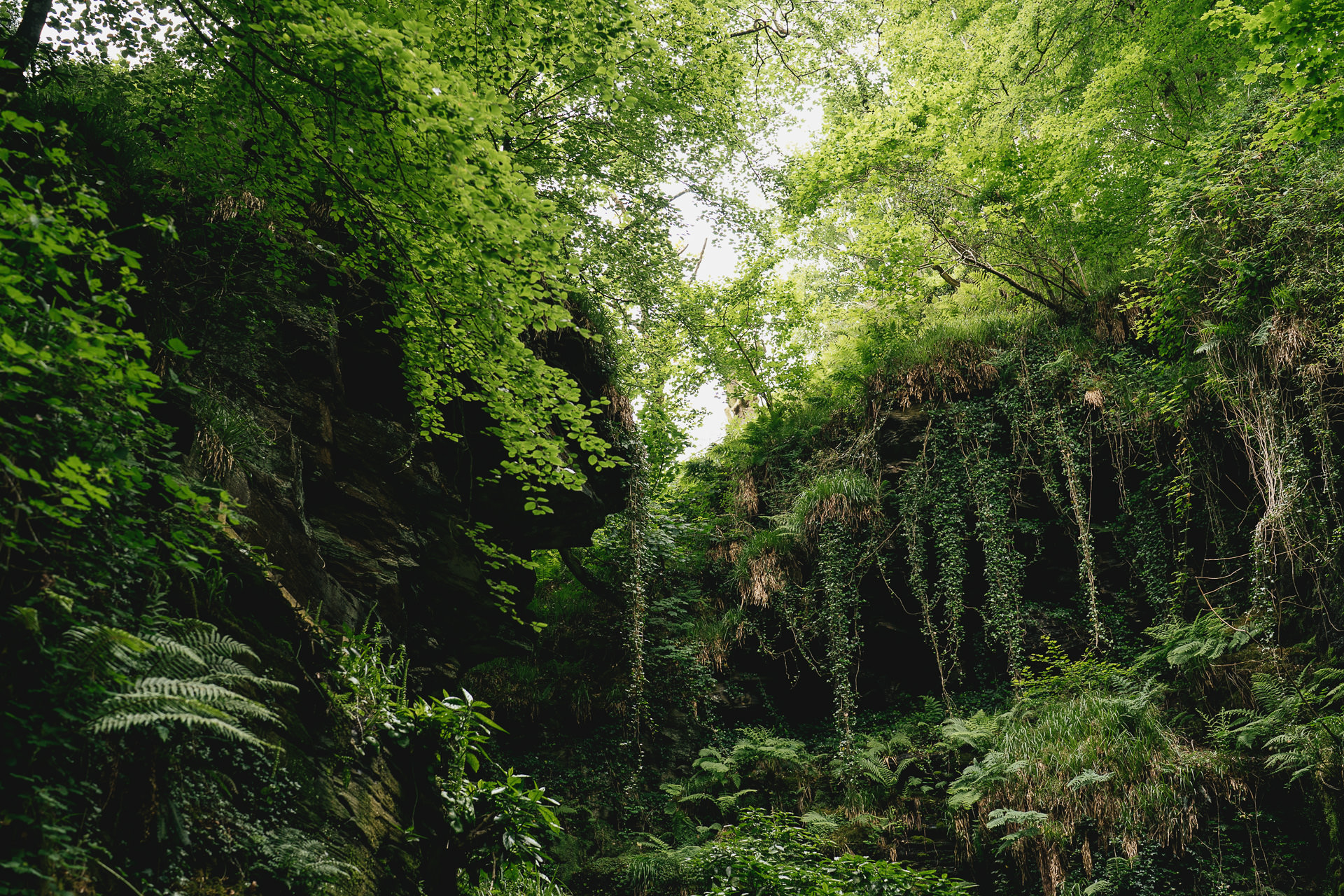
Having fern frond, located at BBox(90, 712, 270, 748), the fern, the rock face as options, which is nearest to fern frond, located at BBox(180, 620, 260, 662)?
the fern

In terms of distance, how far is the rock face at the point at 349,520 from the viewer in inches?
140

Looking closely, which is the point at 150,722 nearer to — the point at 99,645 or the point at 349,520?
the point at 99,645

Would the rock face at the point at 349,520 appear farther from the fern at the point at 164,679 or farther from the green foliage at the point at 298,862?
the fern at the point at 164,679

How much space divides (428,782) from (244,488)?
206cm

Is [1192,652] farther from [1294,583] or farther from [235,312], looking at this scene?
[235,312]

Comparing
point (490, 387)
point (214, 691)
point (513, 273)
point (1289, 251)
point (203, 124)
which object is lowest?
point (214, 691)

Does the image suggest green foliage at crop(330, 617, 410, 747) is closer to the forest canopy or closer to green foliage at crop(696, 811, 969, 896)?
the forest canopy

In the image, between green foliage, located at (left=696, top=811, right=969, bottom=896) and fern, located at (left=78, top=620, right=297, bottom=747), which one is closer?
fern, located at (left=78, top=620, right=297, bottom=747)

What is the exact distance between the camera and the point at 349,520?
5.63 meters

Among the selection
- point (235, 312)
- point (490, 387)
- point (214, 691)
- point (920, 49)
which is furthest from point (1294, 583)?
point (920, 49)

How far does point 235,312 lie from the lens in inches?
186

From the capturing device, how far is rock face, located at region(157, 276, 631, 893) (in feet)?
11.7

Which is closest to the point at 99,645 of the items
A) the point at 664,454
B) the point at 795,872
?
the point at 795,872

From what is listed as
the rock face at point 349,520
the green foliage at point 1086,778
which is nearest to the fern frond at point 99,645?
the rock face at point 349,520
